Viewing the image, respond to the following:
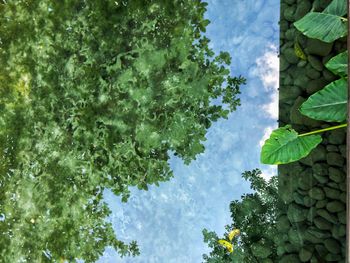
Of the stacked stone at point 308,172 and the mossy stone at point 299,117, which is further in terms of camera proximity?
the mossy stone at point 299,117

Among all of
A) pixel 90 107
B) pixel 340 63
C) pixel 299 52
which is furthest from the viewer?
pixel 90 107

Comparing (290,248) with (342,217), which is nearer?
(342,217)

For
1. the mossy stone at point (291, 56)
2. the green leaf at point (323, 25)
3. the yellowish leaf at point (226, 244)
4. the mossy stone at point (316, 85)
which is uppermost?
the mossy stone at point (291, 56)

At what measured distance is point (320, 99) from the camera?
7.82 feet

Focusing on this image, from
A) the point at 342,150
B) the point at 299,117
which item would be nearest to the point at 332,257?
the point at 342,150

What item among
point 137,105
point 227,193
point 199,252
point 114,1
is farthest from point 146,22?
point 199,252

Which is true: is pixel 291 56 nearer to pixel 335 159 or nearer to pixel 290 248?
pixel 335 159

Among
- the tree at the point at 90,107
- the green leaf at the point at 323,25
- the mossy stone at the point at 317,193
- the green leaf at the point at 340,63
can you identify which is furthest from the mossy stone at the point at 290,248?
the green leaf at the point at 323,25

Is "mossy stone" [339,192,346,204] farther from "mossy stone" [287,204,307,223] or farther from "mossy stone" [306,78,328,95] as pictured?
"mossy stone" [306,78,328,95]

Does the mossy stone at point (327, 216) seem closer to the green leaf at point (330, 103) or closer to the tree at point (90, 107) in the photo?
the green leaf at point (330, 103)

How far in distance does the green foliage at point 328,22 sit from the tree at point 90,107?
102 cm

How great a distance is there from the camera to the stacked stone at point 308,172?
2.72 meters

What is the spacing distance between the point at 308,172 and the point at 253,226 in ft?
2.01

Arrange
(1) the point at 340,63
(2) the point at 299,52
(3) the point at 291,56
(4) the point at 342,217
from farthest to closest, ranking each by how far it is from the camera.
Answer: (3) the point at 291,56
(2) the point at 299,52
(4) the point at 342,217
(1) the point at 340,63
